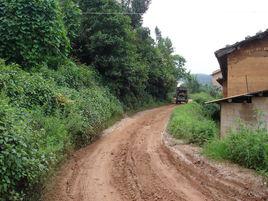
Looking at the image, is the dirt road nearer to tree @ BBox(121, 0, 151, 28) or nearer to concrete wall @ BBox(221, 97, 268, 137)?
concrete wall @ BBox(221, 97, 268, 137)

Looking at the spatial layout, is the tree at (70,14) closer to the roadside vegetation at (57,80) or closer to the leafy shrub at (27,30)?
the roadside vegetation at (57,80)

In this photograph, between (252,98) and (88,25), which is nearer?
(252,98)

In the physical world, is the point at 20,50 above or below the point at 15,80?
above

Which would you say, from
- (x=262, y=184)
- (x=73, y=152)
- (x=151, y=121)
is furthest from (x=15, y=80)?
(x=151, y=121)

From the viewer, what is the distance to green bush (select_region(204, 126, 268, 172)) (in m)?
9.84

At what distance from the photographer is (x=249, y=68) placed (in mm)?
18875

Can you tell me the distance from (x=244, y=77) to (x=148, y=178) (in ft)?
36.0

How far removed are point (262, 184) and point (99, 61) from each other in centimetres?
1866

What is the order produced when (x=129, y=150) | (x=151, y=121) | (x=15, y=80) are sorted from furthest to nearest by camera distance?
(x=151, y=121)
(x=129, y=150)
(x=15, y=80)

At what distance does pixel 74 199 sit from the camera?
27.6 ft

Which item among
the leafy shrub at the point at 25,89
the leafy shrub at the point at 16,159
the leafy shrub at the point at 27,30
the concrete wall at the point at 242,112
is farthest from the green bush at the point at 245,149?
the leafy shrub at the point at 27,30

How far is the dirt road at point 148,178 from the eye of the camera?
862 cm

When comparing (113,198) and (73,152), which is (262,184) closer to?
(113,198)

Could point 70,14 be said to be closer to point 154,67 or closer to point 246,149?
point 246,149
